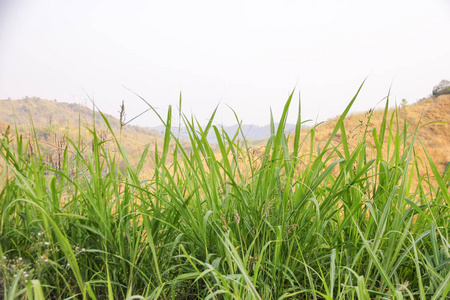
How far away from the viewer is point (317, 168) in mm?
1166

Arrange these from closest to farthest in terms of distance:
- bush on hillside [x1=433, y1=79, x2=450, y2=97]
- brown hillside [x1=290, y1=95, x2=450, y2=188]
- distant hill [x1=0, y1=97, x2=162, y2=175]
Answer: distant hill [x1=0, y1=97, x2=162, y2=175] < brown hillside [x1=290, y1=95, x2=450, y2=188] < bush on hillside [x1=433, y1=79, x2=450, y2=97]

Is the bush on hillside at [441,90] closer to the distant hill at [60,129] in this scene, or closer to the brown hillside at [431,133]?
the brown hillside at [431,133]

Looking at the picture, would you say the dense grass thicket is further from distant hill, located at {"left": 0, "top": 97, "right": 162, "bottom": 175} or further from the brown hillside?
the brown hillside

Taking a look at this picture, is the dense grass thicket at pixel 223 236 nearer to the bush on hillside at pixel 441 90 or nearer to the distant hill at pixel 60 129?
the distant hill at pixel 60 129

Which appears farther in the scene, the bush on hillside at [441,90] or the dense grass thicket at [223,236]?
the bush on hillside at [441,90]

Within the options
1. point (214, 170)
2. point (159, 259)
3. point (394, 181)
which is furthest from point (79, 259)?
point (394, 181)

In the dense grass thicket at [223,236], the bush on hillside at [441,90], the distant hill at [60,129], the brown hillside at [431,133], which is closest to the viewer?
the dense grass thicket at [223,236]

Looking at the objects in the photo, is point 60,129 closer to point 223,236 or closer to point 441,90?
point 223,236

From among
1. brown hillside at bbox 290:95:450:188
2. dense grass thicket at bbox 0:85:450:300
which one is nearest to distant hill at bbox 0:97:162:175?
dense grass thicket at bbox 0:85:450:300

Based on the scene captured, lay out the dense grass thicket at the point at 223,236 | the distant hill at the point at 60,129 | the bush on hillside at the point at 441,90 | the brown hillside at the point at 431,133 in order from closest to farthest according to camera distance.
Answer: the dense grass thicket at the point at 223,236 → the distant hill at the point at 60,129 → the brown hillside at the point at 431,133 → the bush on hillside at the point at 441,90

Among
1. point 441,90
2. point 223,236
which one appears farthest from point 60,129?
point 441,90

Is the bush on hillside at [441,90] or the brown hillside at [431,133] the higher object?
the bush on hillside at [441,90]

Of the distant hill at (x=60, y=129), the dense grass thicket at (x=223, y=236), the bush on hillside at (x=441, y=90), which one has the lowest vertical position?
the dense grass thicket at (x=223, y=236)

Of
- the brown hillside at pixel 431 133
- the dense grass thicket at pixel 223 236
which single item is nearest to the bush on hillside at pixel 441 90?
the brown hillside at pixel 431 133
